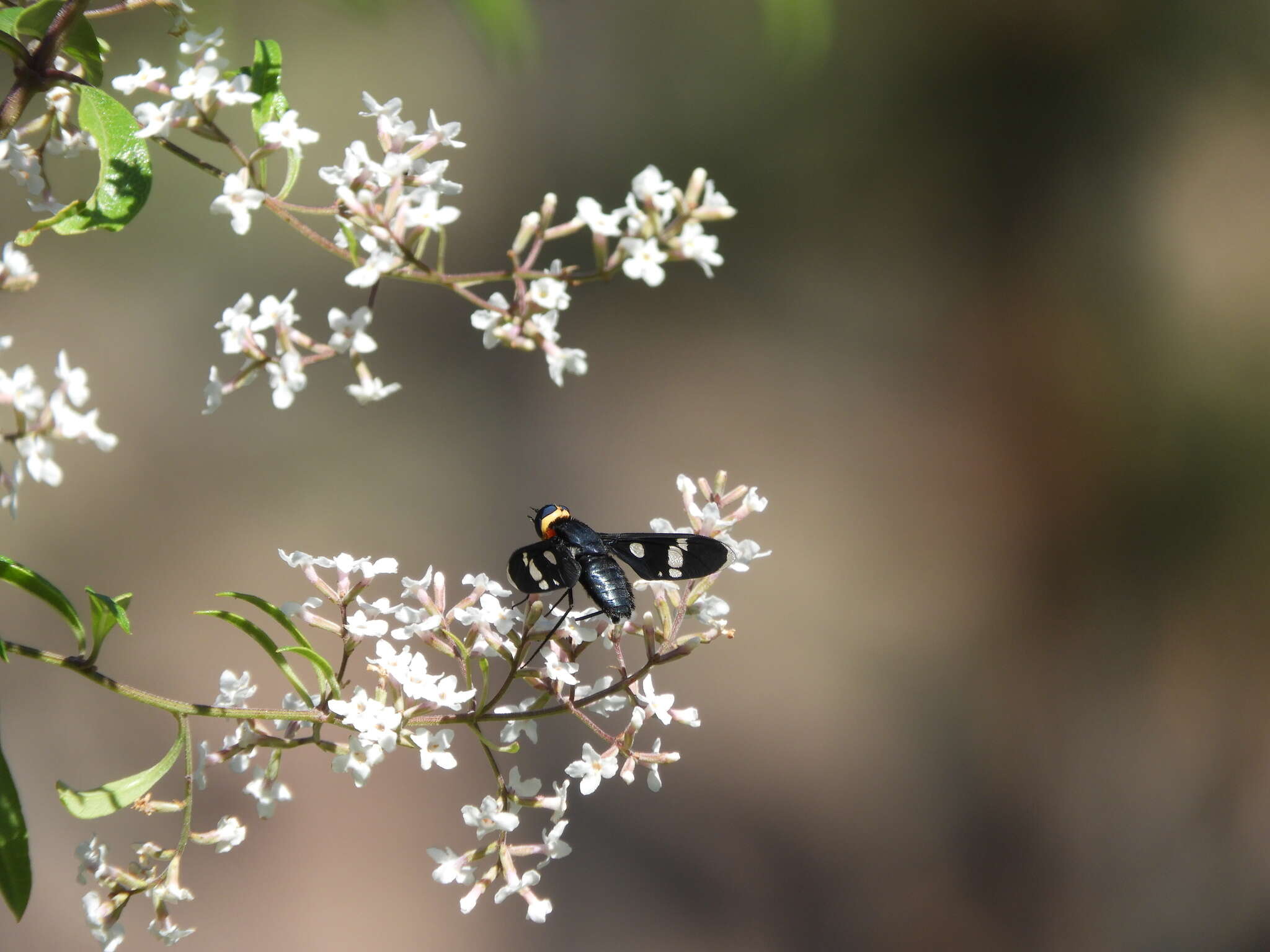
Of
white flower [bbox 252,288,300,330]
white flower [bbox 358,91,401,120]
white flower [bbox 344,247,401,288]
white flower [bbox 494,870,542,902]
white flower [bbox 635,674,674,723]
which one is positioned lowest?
white flower [bbox 494,870,542,902]

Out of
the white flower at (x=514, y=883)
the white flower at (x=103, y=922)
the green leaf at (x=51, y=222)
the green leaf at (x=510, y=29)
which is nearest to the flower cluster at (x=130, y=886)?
the white flower at (x=103, y=922)

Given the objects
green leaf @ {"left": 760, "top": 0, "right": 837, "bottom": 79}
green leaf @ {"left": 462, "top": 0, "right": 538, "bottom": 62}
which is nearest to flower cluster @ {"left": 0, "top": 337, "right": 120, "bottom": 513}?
green leaf @ {"left": 462, "top": 0, "right": 538, "bottom": 62}

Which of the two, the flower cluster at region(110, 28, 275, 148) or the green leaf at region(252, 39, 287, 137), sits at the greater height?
the green leaf at region(252, 39, 287, 137)

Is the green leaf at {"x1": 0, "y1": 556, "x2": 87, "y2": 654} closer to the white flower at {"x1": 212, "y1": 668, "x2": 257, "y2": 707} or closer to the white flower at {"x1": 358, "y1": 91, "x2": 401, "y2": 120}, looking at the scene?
the white flower at {"x1": 212, "y1": 668, "x2": 257, "y2": 707}

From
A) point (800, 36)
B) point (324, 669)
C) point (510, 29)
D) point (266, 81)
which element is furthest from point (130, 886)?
point (800, 36)

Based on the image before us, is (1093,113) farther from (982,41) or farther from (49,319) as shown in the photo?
(49,319)

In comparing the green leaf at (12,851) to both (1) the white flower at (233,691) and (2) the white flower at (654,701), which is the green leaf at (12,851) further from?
(2) the white flower at (654,701)
